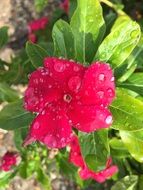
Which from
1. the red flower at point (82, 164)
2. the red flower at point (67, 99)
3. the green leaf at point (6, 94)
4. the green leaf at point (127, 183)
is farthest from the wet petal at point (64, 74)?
the green leaf at point (127, 183)

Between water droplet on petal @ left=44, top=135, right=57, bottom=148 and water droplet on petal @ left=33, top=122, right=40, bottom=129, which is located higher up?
water droplet on petal @ left=33, top=122, right=40, bottom=129

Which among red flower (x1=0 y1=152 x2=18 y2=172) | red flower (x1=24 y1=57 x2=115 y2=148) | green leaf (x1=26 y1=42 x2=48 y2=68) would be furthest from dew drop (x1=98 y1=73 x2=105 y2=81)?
red flower (x1=0 y1=152 x2=18 y2=172)

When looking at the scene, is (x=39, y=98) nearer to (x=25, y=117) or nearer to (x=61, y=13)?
(x=25, y=117)

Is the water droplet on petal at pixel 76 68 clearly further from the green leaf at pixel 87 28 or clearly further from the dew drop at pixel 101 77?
the green leaf at pixel 87 28

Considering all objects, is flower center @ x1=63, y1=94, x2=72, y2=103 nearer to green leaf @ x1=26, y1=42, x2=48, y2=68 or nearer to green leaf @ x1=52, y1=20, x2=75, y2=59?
green leaf @ x1=52, y1=20, x2=75, y2=59

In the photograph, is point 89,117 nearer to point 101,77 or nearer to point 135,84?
point 101,77

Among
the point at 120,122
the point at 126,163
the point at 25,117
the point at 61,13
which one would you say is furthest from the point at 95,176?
the point at 61,13
